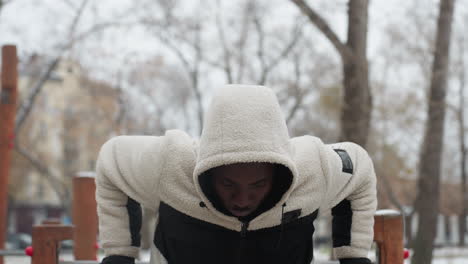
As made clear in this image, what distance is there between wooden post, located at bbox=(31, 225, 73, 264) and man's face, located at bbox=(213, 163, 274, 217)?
3.54 feet

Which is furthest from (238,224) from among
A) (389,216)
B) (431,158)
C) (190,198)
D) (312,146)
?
(431,158)

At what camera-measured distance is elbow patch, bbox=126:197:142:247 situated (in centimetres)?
245

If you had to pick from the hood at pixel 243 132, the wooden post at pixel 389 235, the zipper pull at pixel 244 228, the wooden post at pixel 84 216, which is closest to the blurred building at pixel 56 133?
the wooden post at pixel 84 216

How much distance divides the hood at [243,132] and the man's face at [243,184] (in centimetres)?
7

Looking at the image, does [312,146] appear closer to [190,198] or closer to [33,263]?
[190,198]

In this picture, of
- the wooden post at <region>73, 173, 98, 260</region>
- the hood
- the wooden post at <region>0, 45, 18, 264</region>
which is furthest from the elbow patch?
the wooden post at <region>0, 45, 18, 264</region>

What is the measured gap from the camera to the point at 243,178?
6.84 ft

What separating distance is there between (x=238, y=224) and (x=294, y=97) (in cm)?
1713

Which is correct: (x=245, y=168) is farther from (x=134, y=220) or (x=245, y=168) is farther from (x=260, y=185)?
(x=134, y=220)

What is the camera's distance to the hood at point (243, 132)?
2041 millimetres

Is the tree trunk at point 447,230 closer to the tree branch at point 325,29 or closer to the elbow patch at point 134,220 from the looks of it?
the tree branch at point 325,29

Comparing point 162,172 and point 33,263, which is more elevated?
point 162,172

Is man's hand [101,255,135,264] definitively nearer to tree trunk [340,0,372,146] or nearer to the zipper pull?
the zipper pull

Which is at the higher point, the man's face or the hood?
the hood
